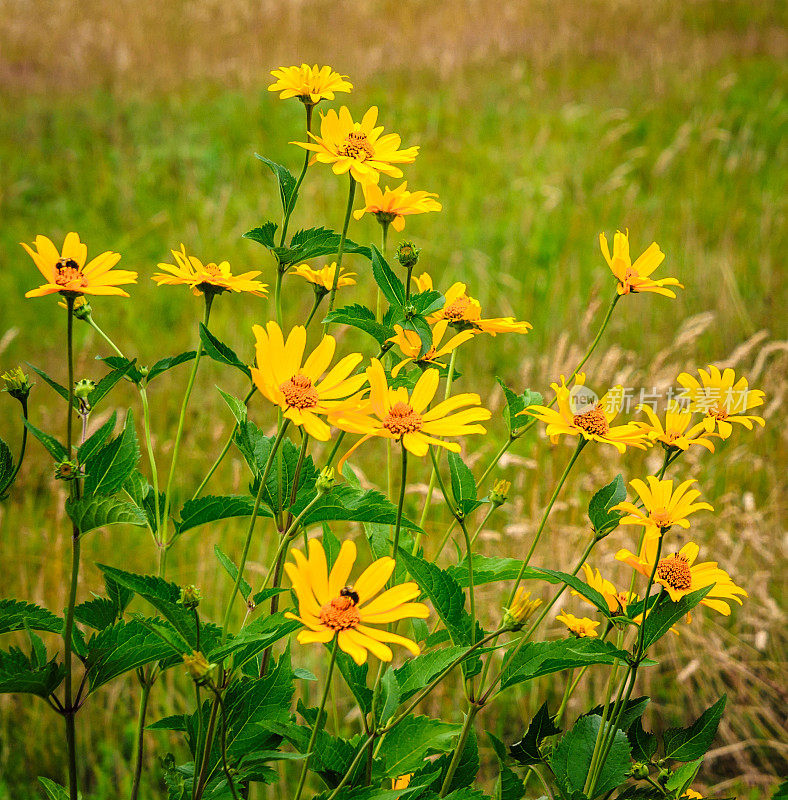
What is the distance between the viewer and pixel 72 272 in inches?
33.1

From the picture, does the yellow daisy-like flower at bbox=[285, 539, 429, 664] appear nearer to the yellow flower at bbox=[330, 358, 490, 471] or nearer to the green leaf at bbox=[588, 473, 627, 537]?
the yellow flower at bbox=[330, 358, 490, 471]

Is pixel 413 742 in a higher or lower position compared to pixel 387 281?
lower

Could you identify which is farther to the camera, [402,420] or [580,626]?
[580,626]

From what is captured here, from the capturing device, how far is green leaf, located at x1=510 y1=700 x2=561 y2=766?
0.92 m

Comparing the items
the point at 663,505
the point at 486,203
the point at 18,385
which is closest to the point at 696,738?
the point at 663,505

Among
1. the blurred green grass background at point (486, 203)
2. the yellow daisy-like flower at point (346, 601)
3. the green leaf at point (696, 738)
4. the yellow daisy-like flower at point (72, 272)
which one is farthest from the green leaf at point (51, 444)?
the blurred green grass background at point (486, 203)

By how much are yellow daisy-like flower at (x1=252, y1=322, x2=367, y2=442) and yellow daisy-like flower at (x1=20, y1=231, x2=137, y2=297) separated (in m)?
0.15

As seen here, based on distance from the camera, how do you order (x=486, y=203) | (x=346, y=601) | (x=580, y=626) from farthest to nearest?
1. (x=486, y=203)
2. (x=580, y=626)
3. (x=346, y=601)

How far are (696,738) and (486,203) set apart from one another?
133 inches

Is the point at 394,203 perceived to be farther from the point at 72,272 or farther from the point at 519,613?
the point at 519,613

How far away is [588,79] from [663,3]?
6.70 feet

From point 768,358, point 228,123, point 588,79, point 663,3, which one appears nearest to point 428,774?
point 768,358

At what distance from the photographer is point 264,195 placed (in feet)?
13.8

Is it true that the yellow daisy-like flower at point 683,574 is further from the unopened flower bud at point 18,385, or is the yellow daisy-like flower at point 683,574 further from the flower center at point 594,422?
the unopened flower bud at point 18,385
